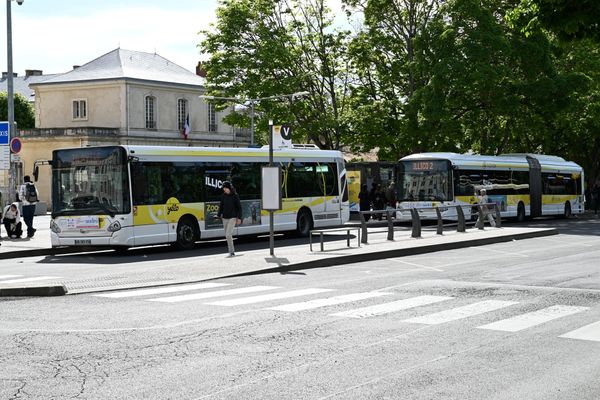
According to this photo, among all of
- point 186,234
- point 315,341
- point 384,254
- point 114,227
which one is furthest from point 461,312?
point 186,234

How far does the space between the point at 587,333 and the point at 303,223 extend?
20718mm

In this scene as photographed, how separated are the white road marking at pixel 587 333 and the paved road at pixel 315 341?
33 mm

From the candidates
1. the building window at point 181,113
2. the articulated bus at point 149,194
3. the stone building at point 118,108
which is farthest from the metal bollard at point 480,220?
the building window at point 181,113

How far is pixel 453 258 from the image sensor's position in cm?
2144

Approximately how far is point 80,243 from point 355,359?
16161 mm

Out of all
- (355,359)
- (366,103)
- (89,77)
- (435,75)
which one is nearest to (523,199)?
(435,75)

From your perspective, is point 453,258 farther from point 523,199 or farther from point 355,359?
point 523,199

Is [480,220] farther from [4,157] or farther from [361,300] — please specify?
[361,300]

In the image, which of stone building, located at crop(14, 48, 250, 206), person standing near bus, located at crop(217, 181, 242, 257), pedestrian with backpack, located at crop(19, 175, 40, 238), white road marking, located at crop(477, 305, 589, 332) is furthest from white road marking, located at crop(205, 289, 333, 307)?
stone building, located at crop(14, 48, 250, 206)

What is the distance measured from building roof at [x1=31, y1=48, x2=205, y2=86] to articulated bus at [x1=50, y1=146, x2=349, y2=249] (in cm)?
4749

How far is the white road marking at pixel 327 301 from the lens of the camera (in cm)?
1252

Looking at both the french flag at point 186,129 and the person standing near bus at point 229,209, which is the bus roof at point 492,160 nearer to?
the person standing near bus at point 229,209

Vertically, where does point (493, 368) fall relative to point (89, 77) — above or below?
below

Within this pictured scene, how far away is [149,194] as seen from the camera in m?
24.5
